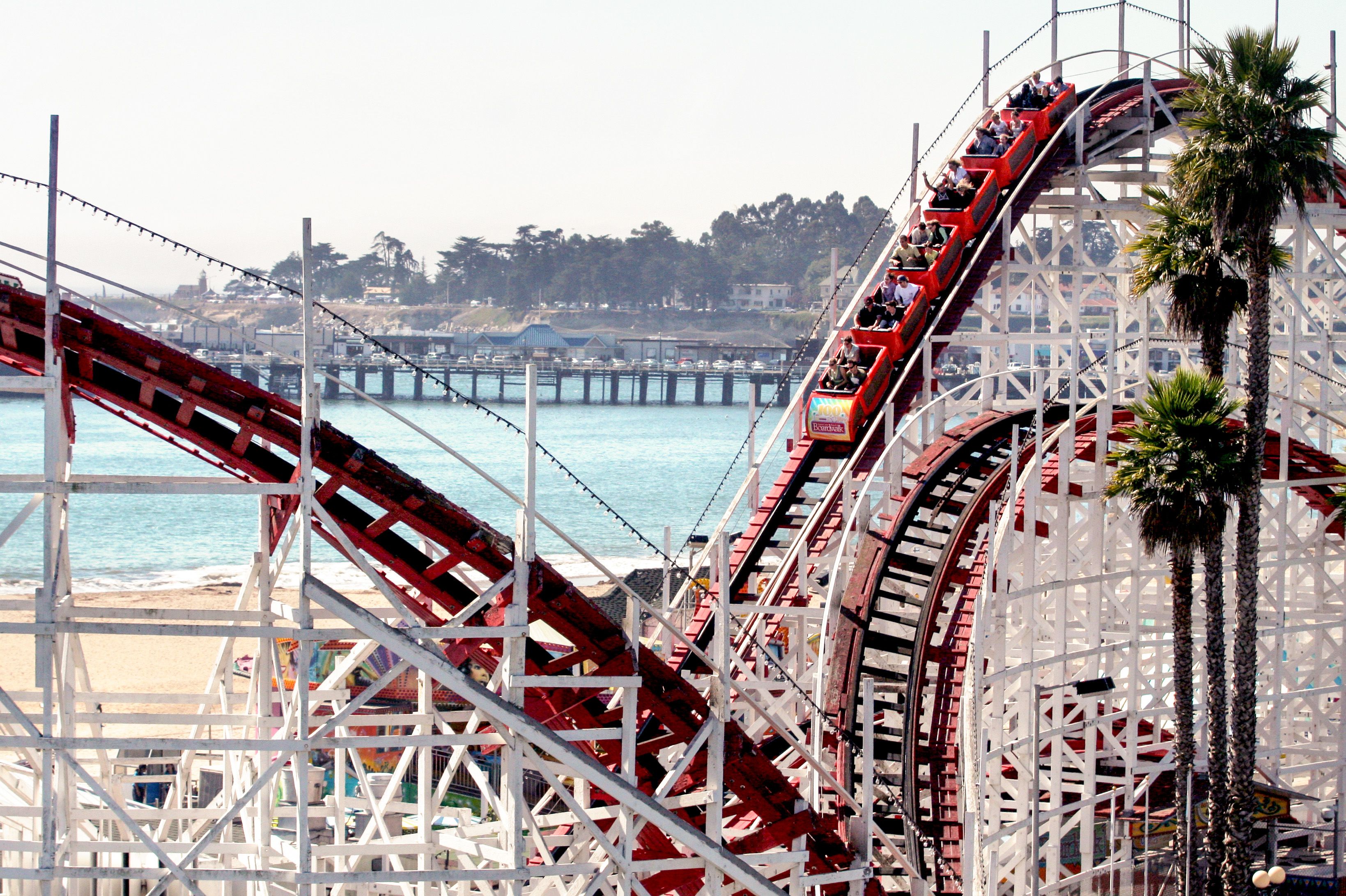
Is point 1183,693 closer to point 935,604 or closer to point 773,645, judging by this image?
point 935,604

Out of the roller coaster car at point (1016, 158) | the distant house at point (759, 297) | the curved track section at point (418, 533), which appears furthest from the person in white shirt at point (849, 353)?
the distant house at point (759, 297)

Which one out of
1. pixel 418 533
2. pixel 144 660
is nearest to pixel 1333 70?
pixel 418 533

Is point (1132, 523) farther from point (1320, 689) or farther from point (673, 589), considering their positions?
point (673, 589)

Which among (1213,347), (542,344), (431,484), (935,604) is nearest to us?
(935,604)

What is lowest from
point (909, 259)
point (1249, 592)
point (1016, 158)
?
point (1249, 592)

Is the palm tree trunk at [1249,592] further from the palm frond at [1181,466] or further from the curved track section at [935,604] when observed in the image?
the curved track section at [935,604]
